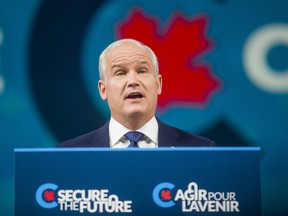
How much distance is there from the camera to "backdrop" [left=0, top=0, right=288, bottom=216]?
292cm

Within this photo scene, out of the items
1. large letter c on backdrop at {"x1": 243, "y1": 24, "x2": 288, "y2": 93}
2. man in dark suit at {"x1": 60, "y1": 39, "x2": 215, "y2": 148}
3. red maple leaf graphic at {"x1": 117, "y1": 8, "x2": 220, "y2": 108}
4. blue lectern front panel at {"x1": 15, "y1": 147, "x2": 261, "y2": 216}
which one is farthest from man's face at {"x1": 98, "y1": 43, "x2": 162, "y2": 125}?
large letter c on backdrop at {"x1": 243, "y1": 24, "x2": 288, "y2": 93}

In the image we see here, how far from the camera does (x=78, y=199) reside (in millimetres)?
1206

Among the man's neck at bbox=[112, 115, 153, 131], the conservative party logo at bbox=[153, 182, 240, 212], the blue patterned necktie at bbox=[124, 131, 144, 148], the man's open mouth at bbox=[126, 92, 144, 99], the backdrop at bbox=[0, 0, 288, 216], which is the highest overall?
the backdrop at bbox=[0, 0, 288, 216]

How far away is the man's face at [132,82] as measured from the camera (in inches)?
75.1

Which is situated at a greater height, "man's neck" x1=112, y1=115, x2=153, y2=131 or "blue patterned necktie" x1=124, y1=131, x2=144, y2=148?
"man's neck" x1=112, y1=115, x2=153, y2=131

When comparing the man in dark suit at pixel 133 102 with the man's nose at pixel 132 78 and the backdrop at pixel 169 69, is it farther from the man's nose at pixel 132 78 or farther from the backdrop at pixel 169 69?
the backdrop at pixel 169 69

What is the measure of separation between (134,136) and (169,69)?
1.11m

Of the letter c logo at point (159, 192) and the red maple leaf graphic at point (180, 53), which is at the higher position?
the red maple leaf graphic at point (180, 53)

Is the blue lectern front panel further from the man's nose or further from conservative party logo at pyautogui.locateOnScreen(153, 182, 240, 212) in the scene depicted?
the man's nose

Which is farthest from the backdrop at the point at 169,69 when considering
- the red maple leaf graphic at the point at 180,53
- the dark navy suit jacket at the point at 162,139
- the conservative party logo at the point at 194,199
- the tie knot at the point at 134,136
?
the conservative party logo at the point at 194,199

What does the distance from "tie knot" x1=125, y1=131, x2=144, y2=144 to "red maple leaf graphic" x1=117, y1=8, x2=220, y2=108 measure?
1.05 metres

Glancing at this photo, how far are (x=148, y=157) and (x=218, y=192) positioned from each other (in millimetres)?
188

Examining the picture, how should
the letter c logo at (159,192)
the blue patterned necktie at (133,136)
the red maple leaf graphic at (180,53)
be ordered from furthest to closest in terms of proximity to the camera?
the red maple leaf graphic at (180,53) < the blue patterned necktie at (133,136) < the letter c logo at (159,192)

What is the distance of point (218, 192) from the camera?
1189 millimetres
